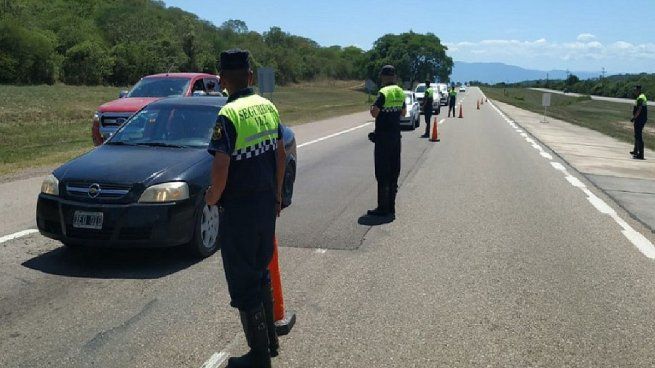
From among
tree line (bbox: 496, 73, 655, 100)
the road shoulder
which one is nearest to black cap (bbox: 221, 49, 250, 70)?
the road shoulder

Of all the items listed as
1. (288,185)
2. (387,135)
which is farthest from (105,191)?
(387,135)

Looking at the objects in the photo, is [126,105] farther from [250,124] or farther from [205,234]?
[250,124]

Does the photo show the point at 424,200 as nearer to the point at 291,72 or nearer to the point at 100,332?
the point at 100,332

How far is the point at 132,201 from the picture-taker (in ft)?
18.2

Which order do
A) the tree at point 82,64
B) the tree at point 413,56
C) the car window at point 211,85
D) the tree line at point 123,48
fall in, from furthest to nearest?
the tree at point 413,56 → the tree at point 82,64 → the tree line at point 123,48 → the car window at point 211,85

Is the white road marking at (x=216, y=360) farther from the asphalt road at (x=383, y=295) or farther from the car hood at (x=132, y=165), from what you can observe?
the car hood at (x=132, y=165)

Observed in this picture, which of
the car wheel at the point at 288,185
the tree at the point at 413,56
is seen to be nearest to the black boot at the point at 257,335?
the car wheel at the point at 288,185

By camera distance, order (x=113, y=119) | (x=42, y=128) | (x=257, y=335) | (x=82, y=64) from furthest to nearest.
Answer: (x=82, y=64)
(x=42, y=128)
(x=113, y=119)
(x=257, y=335)

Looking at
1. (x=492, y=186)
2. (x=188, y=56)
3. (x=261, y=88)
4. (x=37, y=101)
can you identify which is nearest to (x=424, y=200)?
(x=492, y=186)

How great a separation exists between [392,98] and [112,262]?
4.08 m

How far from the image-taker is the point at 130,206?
5.55 meters

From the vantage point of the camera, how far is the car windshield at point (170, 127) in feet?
22.3

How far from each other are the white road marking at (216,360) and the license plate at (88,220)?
7.04ft

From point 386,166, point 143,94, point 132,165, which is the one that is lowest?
point 386,166
